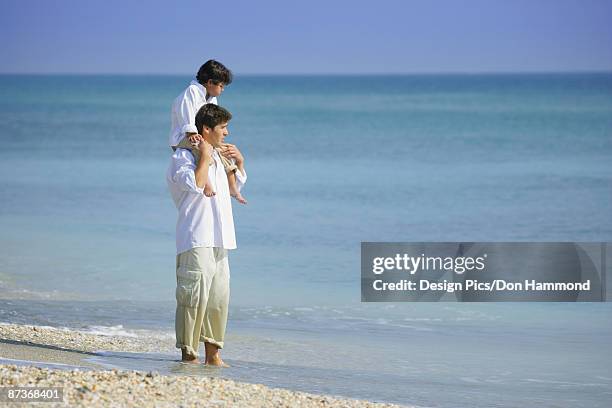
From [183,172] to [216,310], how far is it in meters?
0.79

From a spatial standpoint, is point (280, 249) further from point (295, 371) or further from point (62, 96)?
point (62, 96)

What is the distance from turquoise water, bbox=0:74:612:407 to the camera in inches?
295

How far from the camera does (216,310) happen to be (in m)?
6.76

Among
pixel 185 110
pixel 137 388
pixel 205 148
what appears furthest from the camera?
pixel 185 110

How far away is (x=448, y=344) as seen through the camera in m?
8.31

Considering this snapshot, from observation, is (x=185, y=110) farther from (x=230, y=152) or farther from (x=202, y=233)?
(x=202, y=233)

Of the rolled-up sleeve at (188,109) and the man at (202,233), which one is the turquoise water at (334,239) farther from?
the rolled-up sleeve at (188,109)

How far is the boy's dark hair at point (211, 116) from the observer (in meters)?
6.50

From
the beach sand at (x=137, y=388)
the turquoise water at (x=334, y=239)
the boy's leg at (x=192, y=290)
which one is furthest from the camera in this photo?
the turquoise water at (x=334, y=239)

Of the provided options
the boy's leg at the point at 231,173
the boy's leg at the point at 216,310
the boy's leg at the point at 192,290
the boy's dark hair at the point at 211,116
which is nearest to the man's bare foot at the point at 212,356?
the boy's leg at the point at 216,310

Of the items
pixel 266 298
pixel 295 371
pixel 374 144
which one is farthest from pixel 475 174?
pixel 295 371

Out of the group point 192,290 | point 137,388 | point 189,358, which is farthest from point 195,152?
point 137,388

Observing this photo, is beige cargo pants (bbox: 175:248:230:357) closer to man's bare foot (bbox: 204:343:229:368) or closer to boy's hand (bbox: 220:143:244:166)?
man's bare foot (bbox: 204:343:229:368)

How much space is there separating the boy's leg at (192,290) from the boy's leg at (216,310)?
2.6 inches
